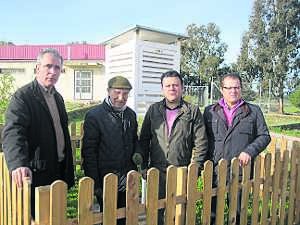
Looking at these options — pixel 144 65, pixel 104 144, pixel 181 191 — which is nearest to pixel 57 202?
pixel 104 144

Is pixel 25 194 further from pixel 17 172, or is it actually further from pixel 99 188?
pixel 99 188

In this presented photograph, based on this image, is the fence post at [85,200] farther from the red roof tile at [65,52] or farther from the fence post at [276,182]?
the red roof tile at [65,52]

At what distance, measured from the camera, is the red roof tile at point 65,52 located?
28219mm

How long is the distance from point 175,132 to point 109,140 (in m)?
0.62

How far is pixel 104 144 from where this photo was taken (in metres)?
3.01

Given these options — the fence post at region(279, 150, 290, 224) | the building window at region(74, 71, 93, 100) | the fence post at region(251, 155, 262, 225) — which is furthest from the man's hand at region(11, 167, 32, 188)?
the building window at region(74, 71, 93, 100)

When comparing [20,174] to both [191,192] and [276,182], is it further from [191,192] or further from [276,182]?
[276,182]

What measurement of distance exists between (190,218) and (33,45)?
96.5 feet

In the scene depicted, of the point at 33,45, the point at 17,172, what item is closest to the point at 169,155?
the point at 17,172

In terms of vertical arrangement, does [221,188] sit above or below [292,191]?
above

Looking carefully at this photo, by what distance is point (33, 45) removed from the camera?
29.8 metres

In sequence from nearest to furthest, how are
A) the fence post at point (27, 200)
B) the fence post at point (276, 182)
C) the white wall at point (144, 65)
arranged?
the fence post at point (27, 200) < the fence post at point (276, 182) < the white wall at point (144, 65)

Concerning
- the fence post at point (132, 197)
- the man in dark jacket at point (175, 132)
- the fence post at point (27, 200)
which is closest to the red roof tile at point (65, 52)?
the man in dark jacket at point (175, 132)

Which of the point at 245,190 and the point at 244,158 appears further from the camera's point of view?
the point at 245,190
